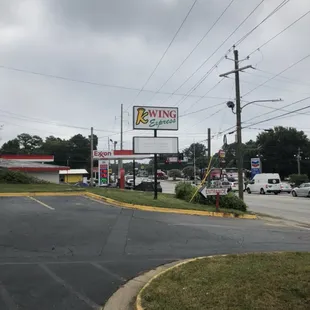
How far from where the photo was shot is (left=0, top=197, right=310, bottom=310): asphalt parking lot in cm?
639

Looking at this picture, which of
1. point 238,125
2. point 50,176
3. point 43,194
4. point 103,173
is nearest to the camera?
point 43,194

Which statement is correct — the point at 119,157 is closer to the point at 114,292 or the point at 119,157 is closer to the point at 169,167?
the point at 114,292

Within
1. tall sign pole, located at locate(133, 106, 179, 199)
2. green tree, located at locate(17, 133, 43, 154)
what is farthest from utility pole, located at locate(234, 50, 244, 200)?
green tree, located at locate(17, 133, 43, 154)

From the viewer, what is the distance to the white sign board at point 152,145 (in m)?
22.2

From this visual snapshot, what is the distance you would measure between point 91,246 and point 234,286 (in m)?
4.72

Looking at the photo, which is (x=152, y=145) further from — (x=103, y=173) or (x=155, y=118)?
(x=103, y=173)

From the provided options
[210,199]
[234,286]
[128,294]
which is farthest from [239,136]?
[128,294]

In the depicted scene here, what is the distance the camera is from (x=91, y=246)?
Answer: 9891mm

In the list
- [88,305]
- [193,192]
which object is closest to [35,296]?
[88,305]

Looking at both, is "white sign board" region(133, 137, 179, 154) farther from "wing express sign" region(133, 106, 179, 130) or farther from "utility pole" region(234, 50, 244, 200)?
"utility pole" region(234, 50, 244, 200)

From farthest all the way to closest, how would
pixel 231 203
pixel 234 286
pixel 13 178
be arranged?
pixel 13 178, pixel 231 203, pixel 234 286

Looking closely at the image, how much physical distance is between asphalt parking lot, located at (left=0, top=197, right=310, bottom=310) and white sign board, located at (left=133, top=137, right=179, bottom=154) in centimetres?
573

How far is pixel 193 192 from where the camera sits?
23953 mm

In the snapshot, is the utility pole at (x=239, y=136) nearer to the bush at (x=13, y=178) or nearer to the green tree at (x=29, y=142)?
the bush at (x=13, y=178)
